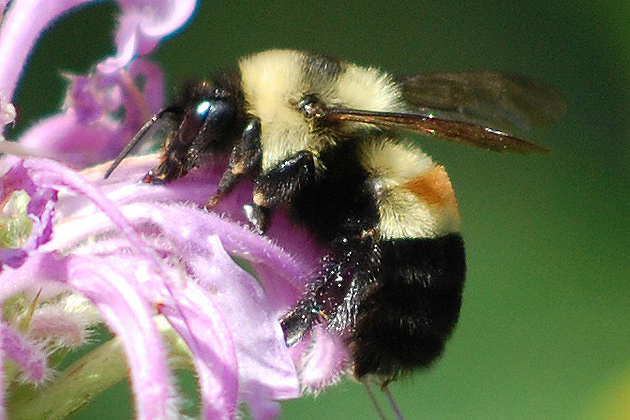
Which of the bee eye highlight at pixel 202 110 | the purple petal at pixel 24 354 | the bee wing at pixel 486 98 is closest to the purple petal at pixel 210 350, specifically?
the purple petal at pixel 24 354

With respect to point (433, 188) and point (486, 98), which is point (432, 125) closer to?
point (433, 188)

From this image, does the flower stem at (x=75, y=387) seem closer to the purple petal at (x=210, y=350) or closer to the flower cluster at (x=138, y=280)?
the flower cluster at (x=138, y=280)

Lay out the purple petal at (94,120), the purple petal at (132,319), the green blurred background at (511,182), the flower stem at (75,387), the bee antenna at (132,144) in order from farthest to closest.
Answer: the green blurred background at (511,182)
the purple petal at (94,120)
the bee antenna at (132,144)
the flower stem at (75,387)
the purple petal at (132,319)

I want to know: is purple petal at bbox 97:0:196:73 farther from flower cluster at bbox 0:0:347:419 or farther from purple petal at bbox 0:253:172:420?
purple petal at bbox 0:253:172:420

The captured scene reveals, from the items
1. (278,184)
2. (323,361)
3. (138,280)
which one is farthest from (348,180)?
(138,280)

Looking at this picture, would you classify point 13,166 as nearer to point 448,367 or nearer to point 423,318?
point 423,318

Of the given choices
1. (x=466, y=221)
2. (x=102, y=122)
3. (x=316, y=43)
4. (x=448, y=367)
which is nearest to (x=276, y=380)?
(x=102, y=122)

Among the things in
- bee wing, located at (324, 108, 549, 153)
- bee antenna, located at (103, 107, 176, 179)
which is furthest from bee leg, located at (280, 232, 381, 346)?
bee antenna, located at (103, 107, 176, 179)
